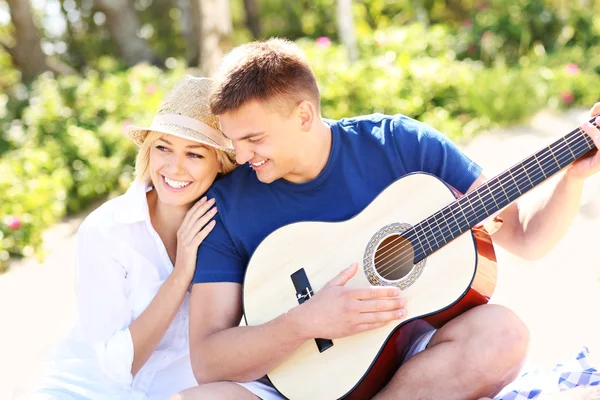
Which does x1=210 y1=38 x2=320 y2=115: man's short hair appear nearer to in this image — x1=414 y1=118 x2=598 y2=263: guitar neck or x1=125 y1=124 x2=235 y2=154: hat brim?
x1=125 y1=124 x2=235 y2=154: hat brim

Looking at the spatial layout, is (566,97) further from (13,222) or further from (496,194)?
(496,194)

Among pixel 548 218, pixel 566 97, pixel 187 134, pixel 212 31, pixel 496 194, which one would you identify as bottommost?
pixel 566 97

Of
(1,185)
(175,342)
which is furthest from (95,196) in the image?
(175,342)

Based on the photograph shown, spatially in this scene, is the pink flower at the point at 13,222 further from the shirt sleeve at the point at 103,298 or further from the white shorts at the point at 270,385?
the white shorts at the point at 270,385

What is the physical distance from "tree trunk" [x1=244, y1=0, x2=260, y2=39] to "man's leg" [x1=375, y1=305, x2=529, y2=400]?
44.6 feet

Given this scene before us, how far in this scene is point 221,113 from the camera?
2645 mm

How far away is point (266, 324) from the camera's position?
2525 mm

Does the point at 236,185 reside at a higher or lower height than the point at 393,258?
higher

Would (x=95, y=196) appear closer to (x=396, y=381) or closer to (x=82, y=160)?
(x=82, y=160)

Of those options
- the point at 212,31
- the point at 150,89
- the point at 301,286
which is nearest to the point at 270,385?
the point at 301,286

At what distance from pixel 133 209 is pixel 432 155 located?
120cm

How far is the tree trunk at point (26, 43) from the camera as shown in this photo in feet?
38.4

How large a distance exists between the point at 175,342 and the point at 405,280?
1.06 meters

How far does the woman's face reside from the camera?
279 cm
